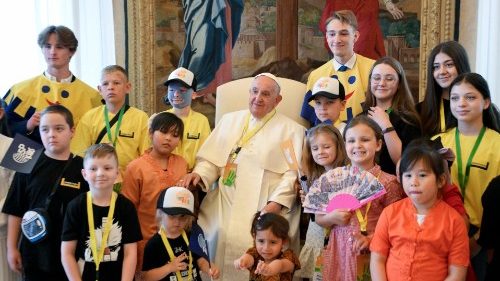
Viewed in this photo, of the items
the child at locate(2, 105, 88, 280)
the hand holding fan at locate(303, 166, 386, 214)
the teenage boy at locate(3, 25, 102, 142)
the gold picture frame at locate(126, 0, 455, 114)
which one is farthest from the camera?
the gold picture frame at locate(126, 0, 455, 114)

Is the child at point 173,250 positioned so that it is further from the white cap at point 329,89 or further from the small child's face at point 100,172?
the white cap at point 329,89

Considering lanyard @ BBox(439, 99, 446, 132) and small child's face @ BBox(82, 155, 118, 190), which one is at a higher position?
lanyard @ BBox(439, 99, 446, 132)

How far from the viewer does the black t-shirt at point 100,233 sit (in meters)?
4.15

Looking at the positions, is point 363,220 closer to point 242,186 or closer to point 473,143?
point 473,143

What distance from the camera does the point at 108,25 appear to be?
7.10 meters

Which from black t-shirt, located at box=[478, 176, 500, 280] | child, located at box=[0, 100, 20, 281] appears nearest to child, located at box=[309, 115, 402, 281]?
black t-shirt, located at box=[478, 176, 500, 280]

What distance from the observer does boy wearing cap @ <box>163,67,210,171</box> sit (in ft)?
17.7

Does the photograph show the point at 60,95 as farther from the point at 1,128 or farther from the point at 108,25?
the point at 108,25

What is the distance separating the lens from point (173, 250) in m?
4.33

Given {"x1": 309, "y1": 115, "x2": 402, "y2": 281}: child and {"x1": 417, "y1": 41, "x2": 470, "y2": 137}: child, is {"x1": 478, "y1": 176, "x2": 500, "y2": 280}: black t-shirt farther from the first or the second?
{"x1": 417, "y1": 41, "x2": 470, "y2": 137}: child

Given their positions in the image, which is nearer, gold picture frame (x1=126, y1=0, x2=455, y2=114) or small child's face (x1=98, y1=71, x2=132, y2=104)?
small child's face (x1=98, y1=71, x2=132, y2=104)

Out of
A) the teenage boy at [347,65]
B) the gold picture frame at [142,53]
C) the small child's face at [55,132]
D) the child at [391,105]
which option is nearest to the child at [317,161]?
the child at [391,105]

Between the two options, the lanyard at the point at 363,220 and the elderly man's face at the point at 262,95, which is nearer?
the lanyard at the point at 363,220

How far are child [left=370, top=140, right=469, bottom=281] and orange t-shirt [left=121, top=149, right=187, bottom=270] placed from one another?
1.73m
